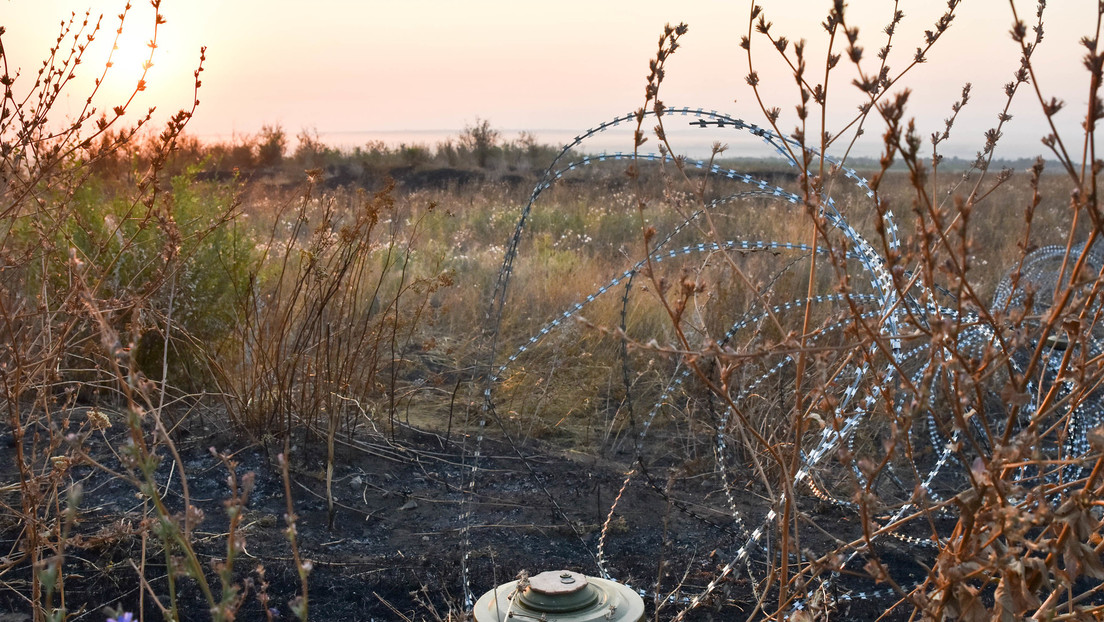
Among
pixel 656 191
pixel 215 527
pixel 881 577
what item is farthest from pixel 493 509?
pixel 656 191

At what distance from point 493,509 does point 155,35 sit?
87.5 inches

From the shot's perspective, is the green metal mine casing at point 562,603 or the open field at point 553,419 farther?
the green metal mine casing at point 562,603

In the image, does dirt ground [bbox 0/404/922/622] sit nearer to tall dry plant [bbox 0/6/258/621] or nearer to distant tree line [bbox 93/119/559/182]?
tall dry plant [bbox 0/6/258/621]

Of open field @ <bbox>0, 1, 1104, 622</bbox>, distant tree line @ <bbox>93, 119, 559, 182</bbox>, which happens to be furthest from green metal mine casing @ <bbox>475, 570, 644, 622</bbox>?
distant tree line @ <bbox>93, 119, 559, 182</bbox>

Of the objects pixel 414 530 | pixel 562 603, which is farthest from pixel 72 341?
pixel 562 603

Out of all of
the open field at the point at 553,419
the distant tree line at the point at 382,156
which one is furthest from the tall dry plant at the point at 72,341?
the distant tree line at the point at 382,156

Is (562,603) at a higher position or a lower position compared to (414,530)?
higher

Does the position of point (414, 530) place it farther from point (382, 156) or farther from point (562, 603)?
point (382, 156)

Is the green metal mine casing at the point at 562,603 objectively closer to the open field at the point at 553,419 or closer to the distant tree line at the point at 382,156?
the open field at the point at 553,419

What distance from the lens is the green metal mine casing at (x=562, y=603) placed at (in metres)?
2.26

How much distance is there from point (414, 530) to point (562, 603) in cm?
163

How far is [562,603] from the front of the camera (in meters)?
2.27

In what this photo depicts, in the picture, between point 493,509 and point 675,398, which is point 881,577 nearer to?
point 493,509

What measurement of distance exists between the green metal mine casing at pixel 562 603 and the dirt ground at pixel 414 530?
32 cm
